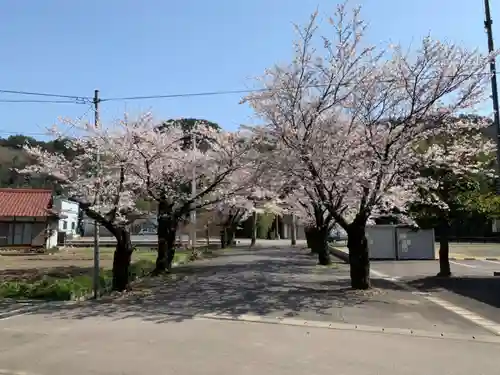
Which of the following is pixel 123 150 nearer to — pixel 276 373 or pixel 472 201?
pixel 276 373

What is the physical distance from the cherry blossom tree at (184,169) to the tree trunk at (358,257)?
4974 mm

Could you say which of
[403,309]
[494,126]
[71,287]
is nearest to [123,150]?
[71,287]

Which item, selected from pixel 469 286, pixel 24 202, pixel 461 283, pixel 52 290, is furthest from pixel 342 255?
pixel 24 202

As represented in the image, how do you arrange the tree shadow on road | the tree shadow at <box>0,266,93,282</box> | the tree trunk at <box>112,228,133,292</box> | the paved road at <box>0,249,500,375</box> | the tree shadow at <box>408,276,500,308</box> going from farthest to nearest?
the tree shadow at <box>0,266,93,282</box>, the tree trunk at <box>112,228,133,292</box>, the tree shadow at <box>408,276,500,308</box>, the tree shadow on road, the paved road at <box>0,249,500,375</box>

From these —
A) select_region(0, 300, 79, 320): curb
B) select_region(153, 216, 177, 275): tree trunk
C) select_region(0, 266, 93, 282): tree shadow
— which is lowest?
select_region(0, 300, 79, 320): curb

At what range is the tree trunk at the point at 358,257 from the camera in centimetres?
1498

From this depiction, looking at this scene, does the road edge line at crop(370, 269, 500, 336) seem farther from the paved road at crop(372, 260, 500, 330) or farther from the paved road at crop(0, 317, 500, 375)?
the paved road at crop(0, 317, 500, 375)

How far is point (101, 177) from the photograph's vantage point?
15.6 m

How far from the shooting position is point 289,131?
563 inches

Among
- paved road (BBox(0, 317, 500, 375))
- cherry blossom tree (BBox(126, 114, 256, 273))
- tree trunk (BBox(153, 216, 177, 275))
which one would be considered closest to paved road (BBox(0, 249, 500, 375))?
paved road (BBox(0, 317, 500, 375))

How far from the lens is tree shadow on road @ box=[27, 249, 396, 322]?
A: 38.9 feet

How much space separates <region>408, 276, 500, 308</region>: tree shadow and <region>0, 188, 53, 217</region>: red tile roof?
105 ft

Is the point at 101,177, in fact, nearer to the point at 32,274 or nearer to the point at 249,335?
the point at 32,274

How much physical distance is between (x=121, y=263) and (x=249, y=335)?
7096 mm
